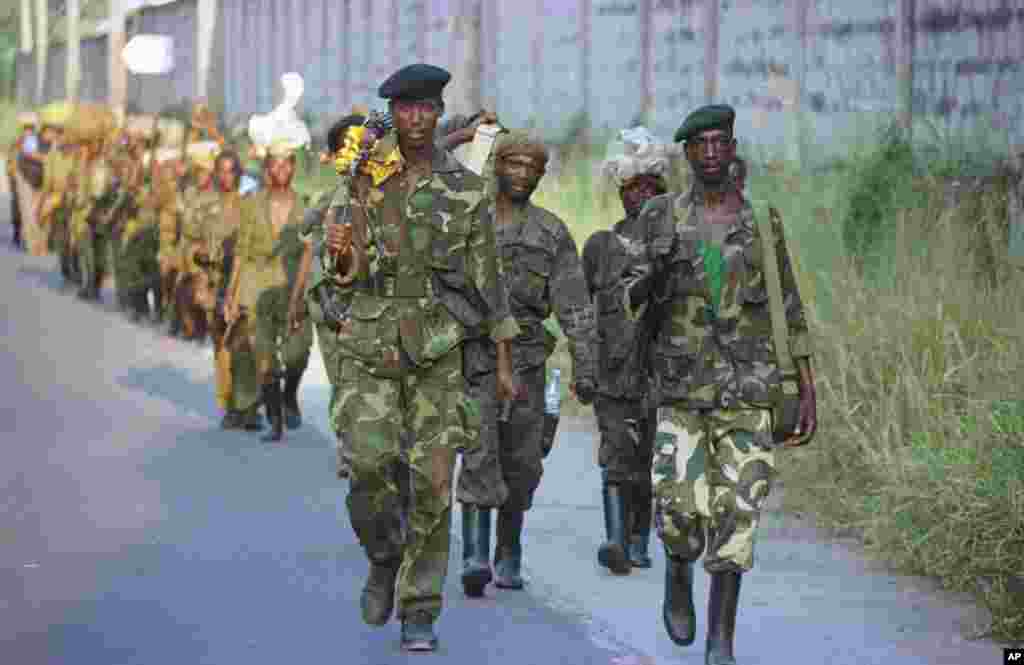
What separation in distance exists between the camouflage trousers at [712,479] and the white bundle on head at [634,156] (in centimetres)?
197

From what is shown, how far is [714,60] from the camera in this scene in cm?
1861

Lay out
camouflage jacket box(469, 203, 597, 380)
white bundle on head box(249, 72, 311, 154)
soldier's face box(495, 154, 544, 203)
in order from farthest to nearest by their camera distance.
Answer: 1. white bundle on head box(249, 72, 311, 154)
2. soldier's face box(495, 154, 544, 203)
3. camouflage jacket box(469, 203, 597, 380)

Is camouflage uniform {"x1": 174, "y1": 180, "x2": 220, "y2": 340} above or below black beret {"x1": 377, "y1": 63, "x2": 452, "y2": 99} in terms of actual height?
below

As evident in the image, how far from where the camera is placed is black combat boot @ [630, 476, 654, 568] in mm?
9820

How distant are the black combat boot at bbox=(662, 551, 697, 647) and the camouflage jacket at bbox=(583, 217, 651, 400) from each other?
53.9 inches

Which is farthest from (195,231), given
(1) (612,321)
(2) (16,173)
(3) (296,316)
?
(2) (16,173)

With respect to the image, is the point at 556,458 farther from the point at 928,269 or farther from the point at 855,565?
the point at 855,565

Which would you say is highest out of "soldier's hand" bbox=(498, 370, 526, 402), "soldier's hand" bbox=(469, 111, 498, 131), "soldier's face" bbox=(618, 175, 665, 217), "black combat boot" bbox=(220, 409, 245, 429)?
"soldier's hand" bbox=(469, 111, 498, 131)

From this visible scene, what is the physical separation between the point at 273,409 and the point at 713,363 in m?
6.23

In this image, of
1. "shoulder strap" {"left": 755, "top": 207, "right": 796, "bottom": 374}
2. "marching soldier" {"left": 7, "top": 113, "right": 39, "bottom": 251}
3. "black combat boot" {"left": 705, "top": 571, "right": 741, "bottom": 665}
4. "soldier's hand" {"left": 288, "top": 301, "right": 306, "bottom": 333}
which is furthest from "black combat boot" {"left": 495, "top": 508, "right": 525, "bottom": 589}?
"marching soldier" {"left": 7, "top": 113, "right": 39, "bottom": 251}

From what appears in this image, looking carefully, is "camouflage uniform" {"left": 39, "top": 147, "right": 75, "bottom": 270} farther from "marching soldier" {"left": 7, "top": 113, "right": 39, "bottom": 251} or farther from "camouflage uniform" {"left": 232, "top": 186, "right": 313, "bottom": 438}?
"camouflage uniform" {"left": 232, "top": 186, "right": 313, "bottom": 438}

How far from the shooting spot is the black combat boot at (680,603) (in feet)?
26.4

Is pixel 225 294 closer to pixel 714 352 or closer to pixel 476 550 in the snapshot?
pixel 476 550

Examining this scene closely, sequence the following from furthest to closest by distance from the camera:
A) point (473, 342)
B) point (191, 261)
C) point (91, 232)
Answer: point (91, 232)
point (191, 261)
point (473, 342)
